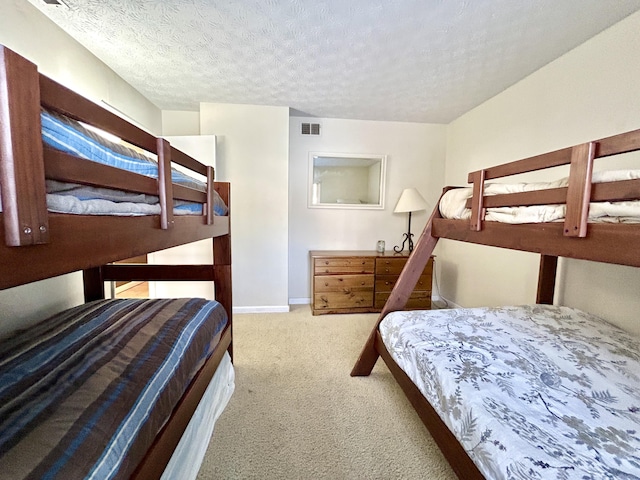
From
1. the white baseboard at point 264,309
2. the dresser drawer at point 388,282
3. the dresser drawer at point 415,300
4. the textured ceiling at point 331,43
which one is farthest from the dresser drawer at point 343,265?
the textured ceiling at point 331,43

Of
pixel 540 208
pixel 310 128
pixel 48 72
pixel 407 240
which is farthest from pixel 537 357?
pixel 48 72

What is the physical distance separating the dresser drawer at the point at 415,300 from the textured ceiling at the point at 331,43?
2.04 m

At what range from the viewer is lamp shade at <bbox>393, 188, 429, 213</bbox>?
122 inches

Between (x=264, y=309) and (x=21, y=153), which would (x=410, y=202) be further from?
(x=21, y=153)

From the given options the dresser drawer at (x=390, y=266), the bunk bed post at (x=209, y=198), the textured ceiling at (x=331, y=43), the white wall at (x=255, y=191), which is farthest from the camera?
the dresser drawer at (x=390, y=266)

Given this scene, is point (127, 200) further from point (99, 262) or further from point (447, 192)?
point (447, 192)

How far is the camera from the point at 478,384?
995 millimetres

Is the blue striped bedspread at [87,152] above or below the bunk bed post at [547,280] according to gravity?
above

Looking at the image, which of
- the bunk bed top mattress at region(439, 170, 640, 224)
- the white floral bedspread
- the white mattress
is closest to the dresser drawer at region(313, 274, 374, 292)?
the white floral bedspread

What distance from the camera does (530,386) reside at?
3.29 feet

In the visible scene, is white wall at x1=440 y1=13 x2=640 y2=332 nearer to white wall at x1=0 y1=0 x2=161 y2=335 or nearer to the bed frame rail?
the bed frame rail

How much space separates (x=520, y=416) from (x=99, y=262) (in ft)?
4.21

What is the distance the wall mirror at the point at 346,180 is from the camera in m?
3.25

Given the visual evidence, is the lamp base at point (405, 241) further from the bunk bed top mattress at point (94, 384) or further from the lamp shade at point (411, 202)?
the bunk bed top mattress at point (94, 384)
